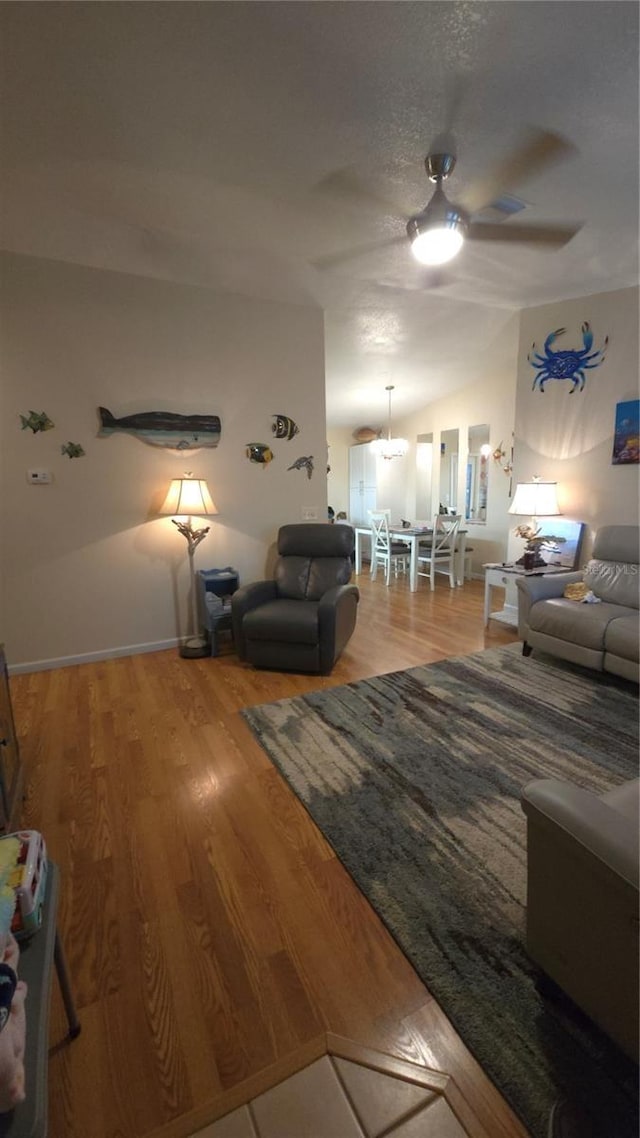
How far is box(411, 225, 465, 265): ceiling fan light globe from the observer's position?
1.95m

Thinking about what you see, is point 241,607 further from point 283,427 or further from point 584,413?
point 584,413

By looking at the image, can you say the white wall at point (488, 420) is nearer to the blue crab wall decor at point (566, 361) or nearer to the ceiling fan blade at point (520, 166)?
the blue crab wall decor at point (566, 361)

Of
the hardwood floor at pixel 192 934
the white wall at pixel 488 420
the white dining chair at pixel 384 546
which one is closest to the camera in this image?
the hardwood floor at pixel 192 934

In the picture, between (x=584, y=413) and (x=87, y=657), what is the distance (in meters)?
4.43

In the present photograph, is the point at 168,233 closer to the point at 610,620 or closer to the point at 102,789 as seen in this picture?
the point at 102,789

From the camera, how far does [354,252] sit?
9.37ft

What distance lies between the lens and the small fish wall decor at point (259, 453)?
367 centimetres

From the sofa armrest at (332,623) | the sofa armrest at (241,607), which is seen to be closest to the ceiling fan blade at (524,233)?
the sofa armrest at (332,623)

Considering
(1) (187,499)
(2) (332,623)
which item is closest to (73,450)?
(1) (187,499)

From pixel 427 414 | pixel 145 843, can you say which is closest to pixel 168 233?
pixel 145 843

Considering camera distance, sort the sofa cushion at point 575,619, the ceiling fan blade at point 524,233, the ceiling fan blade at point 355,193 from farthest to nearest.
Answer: the sofa cushion at point 575,619, the ceiling fan blade at point 524,233, the ceiling fan blade at point 355,193

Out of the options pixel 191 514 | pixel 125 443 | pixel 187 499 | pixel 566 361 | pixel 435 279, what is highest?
pixel 435 279

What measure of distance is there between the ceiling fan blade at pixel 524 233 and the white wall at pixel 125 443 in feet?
5.35

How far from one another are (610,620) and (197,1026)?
2843 mm
